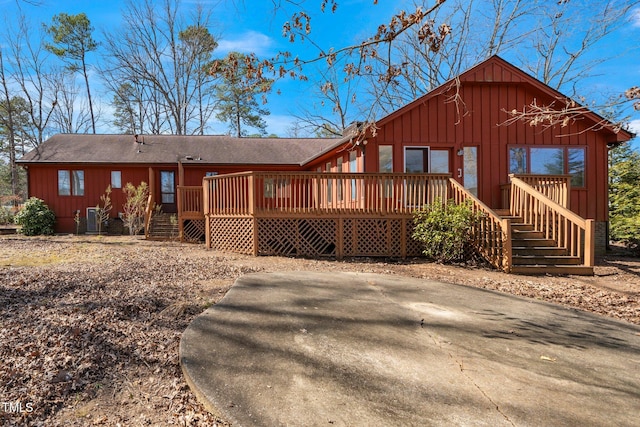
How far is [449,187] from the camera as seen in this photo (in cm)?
880

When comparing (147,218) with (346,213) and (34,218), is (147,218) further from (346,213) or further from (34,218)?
(346,213)

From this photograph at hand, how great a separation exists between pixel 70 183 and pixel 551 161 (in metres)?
18.5

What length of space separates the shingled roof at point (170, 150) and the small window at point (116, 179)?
1.96 ft

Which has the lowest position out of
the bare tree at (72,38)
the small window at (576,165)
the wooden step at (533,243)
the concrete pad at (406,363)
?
the concrete pad at (406,363)

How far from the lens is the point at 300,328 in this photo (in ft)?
11.5

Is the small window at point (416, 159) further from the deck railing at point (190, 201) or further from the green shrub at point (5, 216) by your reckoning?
the green shrub at point (5, 216)

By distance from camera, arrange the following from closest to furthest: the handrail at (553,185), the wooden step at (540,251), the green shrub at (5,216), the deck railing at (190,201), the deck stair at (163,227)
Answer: the wooden step at (540,251) → the handrail at (553,185) → the deck railing at (190,201) → the deck stair at (163,227) → the green shrub at (5,216)

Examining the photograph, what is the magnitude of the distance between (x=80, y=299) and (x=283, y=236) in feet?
16.6

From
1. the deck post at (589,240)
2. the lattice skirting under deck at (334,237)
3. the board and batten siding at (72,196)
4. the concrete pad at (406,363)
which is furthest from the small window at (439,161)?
the board and batten siding at (72,196)

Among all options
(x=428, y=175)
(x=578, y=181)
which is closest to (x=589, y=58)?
(x=578, y=181)

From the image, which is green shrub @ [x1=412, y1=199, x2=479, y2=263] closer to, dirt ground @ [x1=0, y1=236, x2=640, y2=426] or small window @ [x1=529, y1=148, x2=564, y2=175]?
dirt ground @ [x1=0, y1=236, x2=640, y2=426]

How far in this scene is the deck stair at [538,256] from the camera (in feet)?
23.3

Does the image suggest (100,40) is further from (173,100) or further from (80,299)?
(80,299)

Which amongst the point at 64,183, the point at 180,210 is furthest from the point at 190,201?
the point at 64,183
